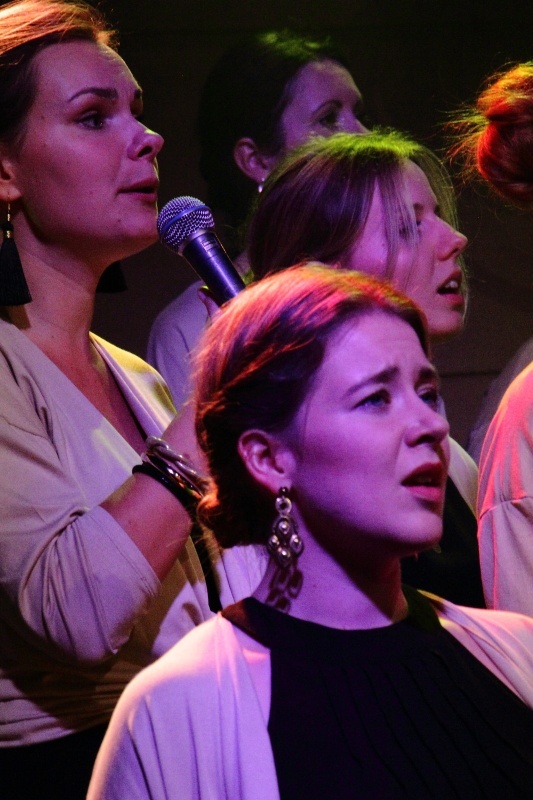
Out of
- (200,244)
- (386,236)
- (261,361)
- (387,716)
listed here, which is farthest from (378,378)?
(386,236)

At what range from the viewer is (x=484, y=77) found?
2.72m

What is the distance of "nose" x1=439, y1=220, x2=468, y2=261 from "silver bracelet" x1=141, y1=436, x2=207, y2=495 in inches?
24.2

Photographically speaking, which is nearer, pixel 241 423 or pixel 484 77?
pixel 241 423

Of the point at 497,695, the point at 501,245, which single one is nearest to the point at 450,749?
the point at 497,695

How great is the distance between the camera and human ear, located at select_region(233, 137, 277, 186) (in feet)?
8.28

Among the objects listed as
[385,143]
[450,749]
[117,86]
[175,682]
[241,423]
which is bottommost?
[450,749]

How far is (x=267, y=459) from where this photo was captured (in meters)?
1.27

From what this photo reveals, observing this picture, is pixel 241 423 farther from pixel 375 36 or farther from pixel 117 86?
pixel 375 36

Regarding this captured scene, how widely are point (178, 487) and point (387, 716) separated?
1.41 ft

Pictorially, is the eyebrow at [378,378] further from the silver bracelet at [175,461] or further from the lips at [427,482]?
the silver bracelet at [175,461]

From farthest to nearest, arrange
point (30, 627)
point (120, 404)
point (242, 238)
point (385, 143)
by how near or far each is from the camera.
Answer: point (242, 238)
point (385, 143)
point (120, 404)
point (30, 627)

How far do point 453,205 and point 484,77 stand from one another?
2.86ft

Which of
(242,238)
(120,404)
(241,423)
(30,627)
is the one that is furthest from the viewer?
(242,238)

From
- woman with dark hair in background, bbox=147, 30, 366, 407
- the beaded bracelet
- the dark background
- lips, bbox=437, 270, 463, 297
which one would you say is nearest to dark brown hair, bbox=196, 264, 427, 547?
the beaded bracelet
